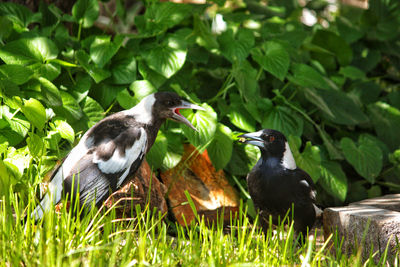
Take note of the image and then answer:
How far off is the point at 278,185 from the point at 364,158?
1759mm

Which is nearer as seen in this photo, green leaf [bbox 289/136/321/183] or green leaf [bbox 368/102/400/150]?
green leaf [bbox 289/136/321/183]

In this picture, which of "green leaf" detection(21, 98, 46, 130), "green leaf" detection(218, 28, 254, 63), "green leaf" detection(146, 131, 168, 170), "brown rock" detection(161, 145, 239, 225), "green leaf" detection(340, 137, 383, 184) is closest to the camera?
"green leaf" detection(21, 98, 46, 130)

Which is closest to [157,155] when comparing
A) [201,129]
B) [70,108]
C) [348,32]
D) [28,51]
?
[201,129]

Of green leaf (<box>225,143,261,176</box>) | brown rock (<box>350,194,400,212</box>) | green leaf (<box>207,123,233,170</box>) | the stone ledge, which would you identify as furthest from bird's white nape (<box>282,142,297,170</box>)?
green leaf (<box>225,143,261,176</box>)

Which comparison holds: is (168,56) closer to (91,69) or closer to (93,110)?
(91,69)

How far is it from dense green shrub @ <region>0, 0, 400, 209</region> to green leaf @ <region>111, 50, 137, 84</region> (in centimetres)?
1

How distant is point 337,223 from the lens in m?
3.51

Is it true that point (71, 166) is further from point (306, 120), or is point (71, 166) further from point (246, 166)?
point (306, 120)

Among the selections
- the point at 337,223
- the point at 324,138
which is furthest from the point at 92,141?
the point at 324,138

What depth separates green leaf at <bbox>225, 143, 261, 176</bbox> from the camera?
185 inches

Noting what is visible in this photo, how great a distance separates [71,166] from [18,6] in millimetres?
2212

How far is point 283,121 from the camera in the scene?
193 inches

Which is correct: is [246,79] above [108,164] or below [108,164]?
above

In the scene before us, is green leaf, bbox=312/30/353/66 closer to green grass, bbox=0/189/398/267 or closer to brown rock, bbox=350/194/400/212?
brown rock, bbox=350/194/400/212
